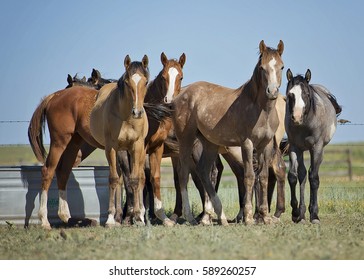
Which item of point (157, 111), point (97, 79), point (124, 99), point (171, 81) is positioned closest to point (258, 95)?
point (171, 81)

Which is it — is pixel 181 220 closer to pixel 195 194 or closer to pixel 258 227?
pixel 258 227

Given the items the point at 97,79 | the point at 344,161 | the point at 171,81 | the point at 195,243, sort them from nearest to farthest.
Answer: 1. the point at 195,243
2. the point at 171,81
3. the point at 97,79
4. the point at 344,161

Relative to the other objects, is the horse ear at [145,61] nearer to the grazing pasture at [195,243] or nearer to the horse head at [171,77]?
the horse head at [171,77]

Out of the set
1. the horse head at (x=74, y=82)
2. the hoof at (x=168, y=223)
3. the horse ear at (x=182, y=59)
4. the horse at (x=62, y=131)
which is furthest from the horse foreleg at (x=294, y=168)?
the horse head at (x=74, y=82)

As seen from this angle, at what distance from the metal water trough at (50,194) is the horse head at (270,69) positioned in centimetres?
338

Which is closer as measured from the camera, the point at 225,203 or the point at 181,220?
the point at 181,220

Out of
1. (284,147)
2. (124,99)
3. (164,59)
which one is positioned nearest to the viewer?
(124,99)

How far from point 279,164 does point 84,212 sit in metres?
3.27

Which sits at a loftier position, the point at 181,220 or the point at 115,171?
the point at 115,171

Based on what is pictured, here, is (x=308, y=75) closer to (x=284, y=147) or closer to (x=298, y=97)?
(x=298, y=97)

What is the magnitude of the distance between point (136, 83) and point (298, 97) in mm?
2494

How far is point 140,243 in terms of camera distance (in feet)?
25.6

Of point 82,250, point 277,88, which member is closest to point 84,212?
point 277,88

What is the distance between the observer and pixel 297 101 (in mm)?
11102
